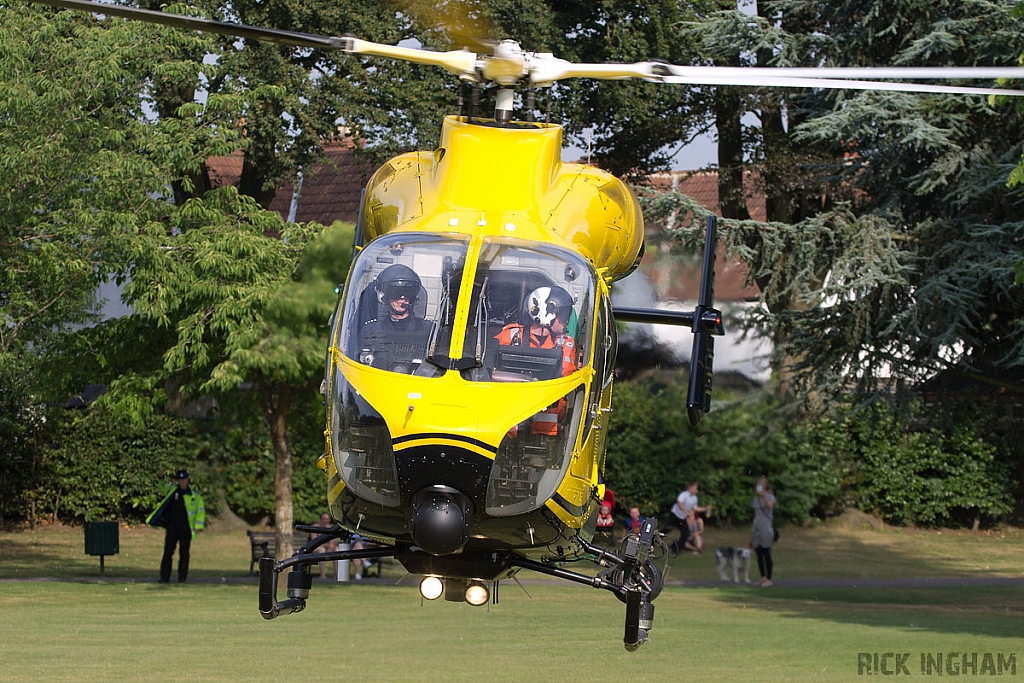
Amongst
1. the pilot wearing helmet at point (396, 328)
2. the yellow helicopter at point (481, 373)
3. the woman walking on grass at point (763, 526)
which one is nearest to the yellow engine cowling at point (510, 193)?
the yellow helicopter at point (481, 373)

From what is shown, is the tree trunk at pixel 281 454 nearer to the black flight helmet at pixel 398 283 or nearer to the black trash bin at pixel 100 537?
the black trash bin at pixel 100 537

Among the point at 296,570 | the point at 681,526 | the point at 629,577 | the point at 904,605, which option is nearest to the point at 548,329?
the point at 629,577

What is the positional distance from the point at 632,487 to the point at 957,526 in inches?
369

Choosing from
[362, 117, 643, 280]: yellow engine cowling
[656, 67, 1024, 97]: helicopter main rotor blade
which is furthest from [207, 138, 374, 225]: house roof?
[656, 67, 1024, 97]: helicopter main rotor blade

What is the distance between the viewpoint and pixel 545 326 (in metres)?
9.32

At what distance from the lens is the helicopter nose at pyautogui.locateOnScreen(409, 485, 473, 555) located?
8.52m

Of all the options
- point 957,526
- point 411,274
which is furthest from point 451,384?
point 957,526

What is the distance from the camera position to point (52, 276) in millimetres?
22422

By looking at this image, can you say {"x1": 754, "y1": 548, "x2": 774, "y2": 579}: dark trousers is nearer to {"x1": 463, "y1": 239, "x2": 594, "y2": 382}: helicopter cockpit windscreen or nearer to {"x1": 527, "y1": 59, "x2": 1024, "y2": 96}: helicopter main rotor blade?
{"x1": 527, "y1": 59, "x2": 1024, "y2": 96}: helicopter main rotor blade

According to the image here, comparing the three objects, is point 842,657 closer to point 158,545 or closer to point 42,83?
point 42,83

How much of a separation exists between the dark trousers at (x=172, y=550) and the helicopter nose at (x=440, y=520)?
1711 centimetres

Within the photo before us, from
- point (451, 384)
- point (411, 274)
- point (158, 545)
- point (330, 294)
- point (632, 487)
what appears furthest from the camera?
point (632, 487)

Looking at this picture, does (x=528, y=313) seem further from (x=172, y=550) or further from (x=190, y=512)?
(x=172, y=550)

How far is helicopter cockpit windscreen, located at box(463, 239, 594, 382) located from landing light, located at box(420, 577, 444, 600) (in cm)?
151
